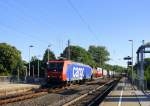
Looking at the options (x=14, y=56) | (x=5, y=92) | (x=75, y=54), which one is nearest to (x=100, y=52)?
(x=75, y=54)

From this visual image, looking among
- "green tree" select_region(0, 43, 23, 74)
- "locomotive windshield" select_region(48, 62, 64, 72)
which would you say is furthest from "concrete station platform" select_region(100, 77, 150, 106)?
"green tree" select_region(0, 43, 23, 74)

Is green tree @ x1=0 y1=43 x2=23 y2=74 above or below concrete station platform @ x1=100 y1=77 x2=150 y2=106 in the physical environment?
above

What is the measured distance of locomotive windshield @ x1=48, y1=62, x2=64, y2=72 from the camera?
4591cm

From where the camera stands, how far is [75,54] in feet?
588

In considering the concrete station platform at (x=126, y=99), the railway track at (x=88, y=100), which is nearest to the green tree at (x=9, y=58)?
the railway track at (x=88, y=100)

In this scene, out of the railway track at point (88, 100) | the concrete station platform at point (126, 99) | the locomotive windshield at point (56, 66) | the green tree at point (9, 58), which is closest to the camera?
the concrete station platform at point (126, 99)

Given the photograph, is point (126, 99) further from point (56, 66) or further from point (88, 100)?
point (56, 66)

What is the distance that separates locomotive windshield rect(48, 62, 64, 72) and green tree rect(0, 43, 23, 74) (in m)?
61.9

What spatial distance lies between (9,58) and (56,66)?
71445 millimetres

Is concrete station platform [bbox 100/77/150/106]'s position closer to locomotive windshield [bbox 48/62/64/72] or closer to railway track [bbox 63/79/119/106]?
railway track [bbox 63/79/119/106]

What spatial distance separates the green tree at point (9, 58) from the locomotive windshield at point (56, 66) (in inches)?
2435

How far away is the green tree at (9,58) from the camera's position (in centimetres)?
11075

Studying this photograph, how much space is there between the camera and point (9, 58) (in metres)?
116

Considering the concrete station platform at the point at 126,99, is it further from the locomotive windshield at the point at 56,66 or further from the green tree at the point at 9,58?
the green tree at the point at 9,58
